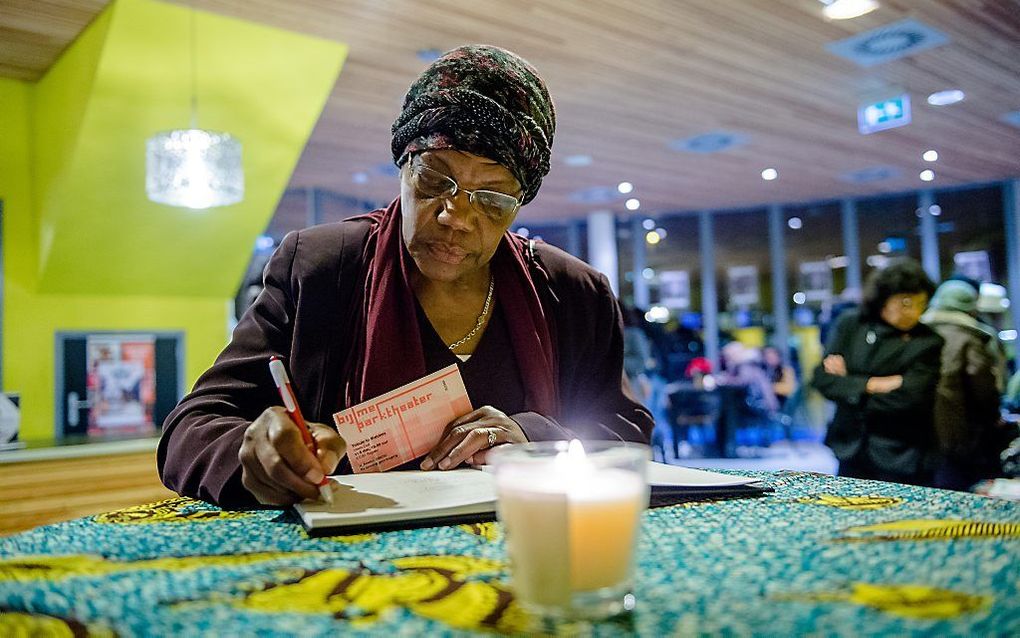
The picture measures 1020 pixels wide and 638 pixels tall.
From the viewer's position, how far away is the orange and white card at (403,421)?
45.7 inches

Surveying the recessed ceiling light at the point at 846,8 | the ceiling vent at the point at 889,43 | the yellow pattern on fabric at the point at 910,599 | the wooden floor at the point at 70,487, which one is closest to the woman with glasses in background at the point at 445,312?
the yellow pattern on fabric at the point at 910,599

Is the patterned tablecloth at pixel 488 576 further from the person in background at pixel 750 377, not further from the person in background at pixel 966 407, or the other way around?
the person in background at pixel 750 377

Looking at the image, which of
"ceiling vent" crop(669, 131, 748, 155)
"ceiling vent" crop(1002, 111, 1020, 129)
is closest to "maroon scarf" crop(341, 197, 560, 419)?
"ceiling vent" crop(669, 131, 748, 155)

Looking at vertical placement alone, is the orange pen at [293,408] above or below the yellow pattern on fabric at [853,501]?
above

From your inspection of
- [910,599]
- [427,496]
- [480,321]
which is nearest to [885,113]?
[480,321]

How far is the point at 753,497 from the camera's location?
38.7 inches

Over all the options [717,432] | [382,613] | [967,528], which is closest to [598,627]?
[382,613]

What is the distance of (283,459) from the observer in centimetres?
89

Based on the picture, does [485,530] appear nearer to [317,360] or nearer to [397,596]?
[397,596]

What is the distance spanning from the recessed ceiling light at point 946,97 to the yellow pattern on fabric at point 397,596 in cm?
669

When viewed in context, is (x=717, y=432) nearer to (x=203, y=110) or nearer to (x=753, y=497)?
(x=203, y=110)

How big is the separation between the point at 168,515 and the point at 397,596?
523mm

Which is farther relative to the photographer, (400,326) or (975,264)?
(975,264)

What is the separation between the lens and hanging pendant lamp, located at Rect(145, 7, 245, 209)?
3.98 meters
